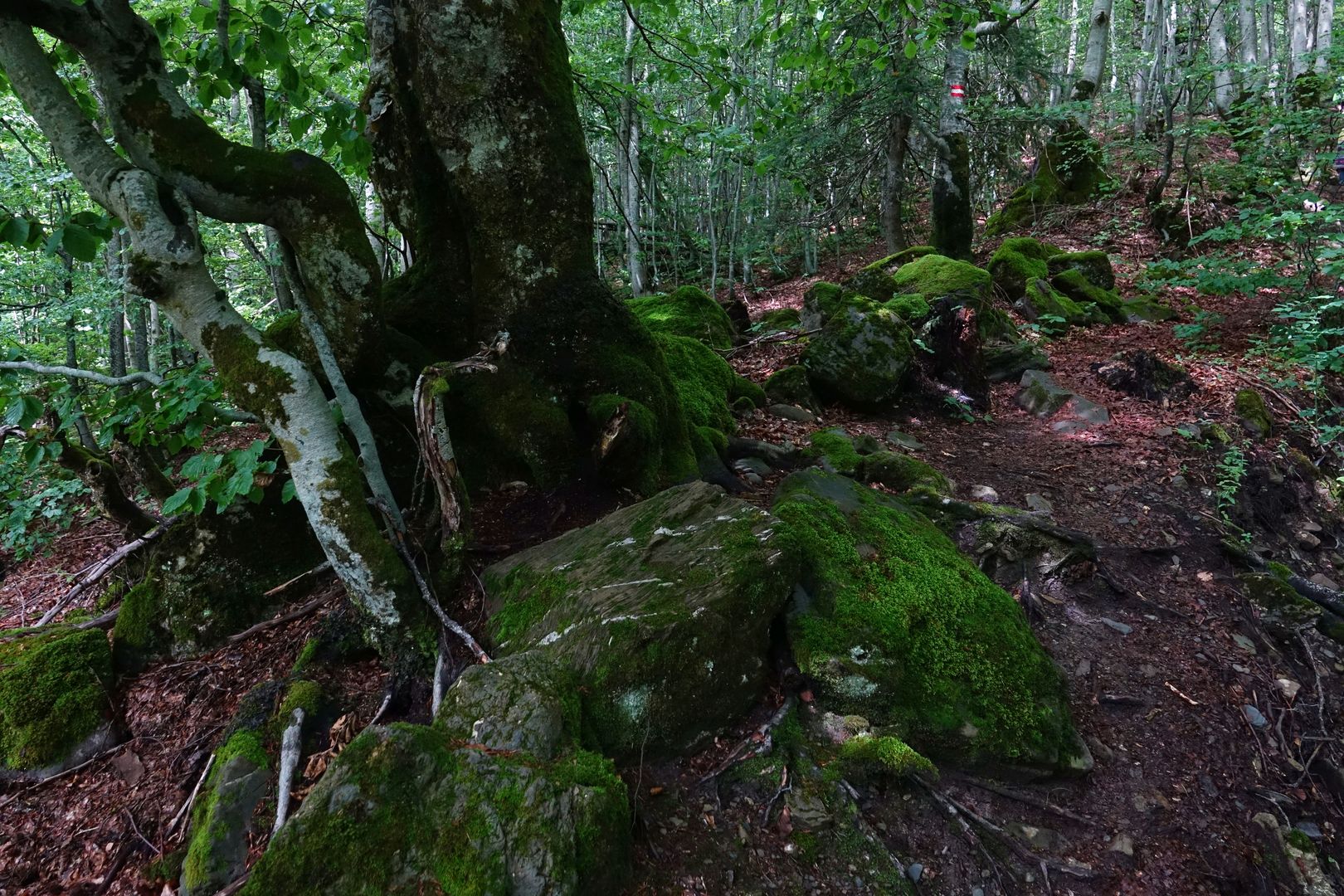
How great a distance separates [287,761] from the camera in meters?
2.60

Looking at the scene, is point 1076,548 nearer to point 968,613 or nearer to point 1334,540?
point 968,613

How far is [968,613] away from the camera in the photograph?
328 centimetres

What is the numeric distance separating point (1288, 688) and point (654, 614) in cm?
370

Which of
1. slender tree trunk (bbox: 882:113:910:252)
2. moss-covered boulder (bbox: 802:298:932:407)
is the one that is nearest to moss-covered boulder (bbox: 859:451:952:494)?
moss-covered boulder (bbox: 802:298:932:407)

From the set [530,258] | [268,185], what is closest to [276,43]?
[268,185]

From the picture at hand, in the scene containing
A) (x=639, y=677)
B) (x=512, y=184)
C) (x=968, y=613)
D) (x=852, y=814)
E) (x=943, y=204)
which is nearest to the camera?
(x=852, y=814)

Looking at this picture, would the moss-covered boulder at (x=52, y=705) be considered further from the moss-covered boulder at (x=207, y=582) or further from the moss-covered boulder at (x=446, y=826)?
the moss-covered boulder at (x=446, y=826)

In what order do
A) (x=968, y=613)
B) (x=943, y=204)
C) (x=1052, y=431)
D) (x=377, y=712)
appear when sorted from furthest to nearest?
(x=943, y=204) → (x=1052, y=431) → (x=968, y=613) → (x=377, y=712)

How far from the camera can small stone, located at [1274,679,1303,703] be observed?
3.53 m

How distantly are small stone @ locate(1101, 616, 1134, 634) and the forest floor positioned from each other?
2 centimetres

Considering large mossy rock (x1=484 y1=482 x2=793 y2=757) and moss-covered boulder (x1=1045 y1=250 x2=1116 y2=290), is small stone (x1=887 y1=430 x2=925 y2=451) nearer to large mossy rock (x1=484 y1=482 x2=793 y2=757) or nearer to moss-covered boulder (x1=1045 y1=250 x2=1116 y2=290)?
large mossy rock (x1=484 y1=482 x2=793 y2=757)

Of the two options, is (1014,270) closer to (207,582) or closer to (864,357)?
(864,357)

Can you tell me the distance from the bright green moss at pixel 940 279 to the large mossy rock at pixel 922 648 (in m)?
5.75

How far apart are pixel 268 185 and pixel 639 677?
2.90m
